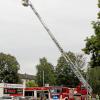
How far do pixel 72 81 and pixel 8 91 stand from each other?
40.4 metres

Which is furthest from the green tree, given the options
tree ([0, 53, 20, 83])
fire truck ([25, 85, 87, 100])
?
fire truck ([25, 85, 87, 100])

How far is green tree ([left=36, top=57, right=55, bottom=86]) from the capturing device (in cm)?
12188

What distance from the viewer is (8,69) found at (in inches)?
4766

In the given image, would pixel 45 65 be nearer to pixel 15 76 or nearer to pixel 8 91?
pixel 15 76

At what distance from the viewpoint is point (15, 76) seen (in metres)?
118

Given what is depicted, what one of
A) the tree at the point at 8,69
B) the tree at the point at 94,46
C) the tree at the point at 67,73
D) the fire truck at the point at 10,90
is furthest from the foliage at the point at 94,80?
the tree at the point at 8,69

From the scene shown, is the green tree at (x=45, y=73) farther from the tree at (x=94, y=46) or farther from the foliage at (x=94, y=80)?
the tree at (x=94, y=46)

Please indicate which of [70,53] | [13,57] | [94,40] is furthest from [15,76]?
[94,40]

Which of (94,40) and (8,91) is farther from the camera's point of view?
(8,91)

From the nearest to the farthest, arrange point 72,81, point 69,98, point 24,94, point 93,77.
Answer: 1. point 93,77
2. point 69,98
3. point 24,94
4. point 72,81

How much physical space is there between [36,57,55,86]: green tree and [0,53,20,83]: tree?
7178 mm

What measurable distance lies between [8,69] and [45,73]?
433 inches

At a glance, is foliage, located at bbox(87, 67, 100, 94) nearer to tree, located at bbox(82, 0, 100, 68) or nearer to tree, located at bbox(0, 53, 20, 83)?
tree, located at bbox(82, 0, 100, 68)

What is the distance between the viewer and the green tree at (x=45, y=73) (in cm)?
12188
